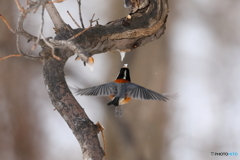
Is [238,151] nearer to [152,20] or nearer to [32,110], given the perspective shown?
[152,20]

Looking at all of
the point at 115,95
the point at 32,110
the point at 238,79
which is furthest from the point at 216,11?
the point at 32,110

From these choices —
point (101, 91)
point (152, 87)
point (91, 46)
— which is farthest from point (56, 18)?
point (152, 87)

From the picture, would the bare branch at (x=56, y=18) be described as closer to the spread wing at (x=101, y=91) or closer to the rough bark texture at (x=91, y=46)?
the rough bark texture at (x=91, y=46)

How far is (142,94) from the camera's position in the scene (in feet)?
2.28

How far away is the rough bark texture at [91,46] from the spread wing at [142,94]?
0.44ft

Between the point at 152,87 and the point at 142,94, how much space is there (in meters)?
0.55

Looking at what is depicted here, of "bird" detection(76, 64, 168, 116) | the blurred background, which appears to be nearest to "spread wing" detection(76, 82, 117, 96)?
"bird" detection(76, 64, 168, 116)

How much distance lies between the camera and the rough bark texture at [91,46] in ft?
1.70

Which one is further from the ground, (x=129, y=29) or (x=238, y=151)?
(x=129, y=29)

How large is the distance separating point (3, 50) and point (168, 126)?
0.86 m

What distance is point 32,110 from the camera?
122cm

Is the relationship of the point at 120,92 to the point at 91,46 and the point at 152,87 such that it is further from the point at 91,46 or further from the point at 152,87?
the point at 152,87

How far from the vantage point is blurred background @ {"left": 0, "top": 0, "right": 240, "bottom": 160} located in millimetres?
1192

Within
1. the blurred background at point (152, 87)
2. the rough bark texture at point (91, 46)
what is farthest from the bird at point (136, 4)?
the blurred background at point (152, 87)
